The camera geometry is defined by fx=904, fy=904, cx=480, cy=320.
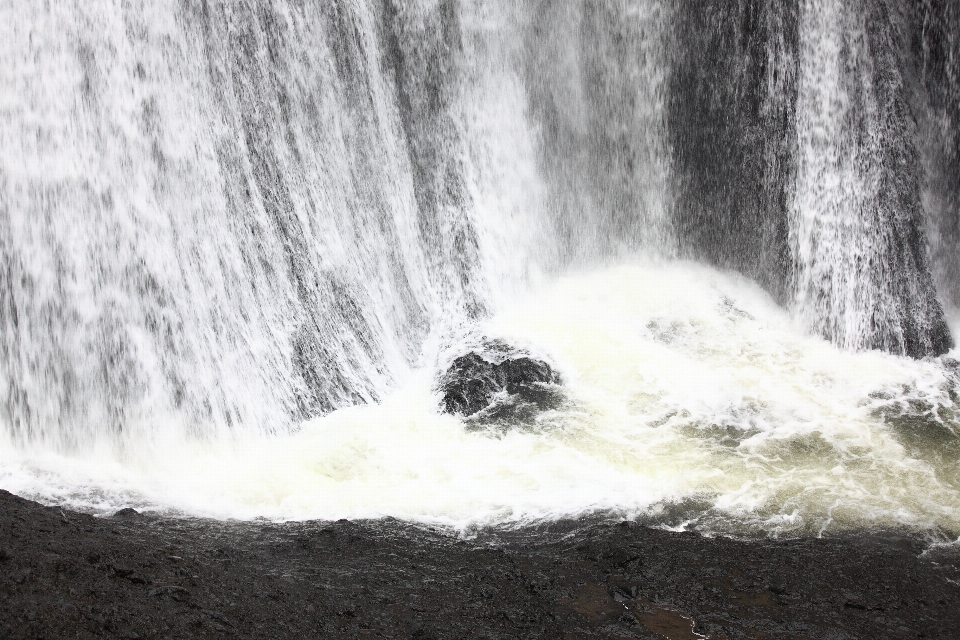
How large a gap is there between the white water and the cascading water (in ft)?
0.14

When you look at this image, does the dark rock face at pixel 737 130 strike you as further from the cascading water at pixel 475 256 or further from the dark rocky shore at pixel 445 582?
the dark rocky shore at pixel 445 582

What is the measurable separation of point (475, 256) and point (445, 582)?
5900 millimetres

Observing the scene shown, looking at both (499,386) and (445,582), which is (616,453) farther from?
(445,582)

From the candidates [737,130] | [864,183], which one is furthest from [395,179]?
[864,183]

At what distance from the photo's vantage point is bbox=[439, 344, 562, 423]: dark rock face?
972 cm

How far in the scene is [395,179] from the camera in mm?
10922

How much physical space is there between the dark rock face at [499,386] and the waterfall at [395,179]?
72 centimetres

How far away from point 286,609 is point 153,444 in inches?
124

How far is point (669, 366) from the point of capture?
10.7m

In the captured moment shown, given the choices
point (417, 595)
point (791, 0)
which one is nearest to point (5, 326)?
point (417, 595)

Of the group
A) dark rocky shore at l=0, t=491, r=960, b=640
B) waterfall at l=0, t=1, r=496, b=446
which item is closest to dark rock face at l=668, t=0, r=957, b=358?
waterfall at l=0, t=1, r=496, b=446

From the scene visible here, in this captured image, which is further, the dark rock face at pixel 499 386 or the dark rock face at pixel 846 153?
the dark rock face at pixel 846 153

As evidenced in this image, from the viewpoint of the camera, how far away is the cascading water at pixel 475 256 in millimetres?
8062

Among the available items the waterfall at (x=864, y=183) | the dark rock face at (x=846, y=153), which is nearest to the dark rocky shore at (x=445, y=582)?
the waterfall at (x=864, y=183)
